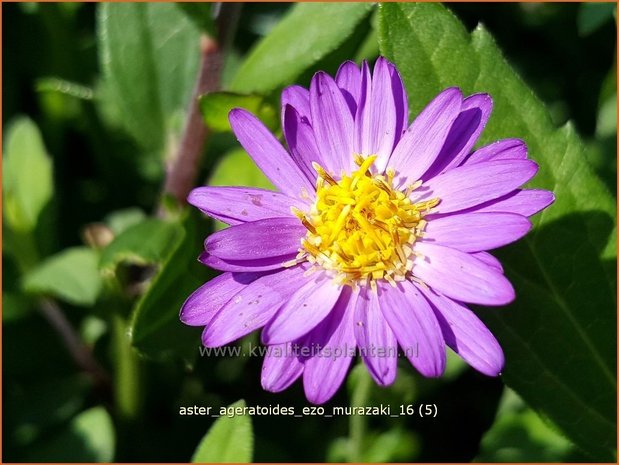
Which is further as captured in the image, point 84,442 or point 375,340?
point 84,442

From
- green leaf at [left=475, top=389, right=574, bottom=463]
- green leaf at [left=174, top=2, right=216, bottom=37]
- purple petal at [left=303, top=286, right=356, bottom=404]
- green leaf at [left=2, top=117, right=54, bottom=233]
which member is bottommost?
green leaf at [left=475, top=389, right=574, bottom=463]

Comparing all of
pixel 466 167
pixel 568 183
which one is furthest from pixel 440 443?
pixel 466 167

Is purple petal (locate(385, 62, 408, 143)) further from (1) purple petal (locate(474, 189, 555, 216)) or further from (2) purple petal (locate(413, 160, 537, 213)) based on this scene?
(1) purple petal (locate(474, 189, 555, 216))

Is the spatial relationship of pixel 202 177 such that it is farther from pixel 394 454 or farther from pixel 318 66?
pixel 394 454

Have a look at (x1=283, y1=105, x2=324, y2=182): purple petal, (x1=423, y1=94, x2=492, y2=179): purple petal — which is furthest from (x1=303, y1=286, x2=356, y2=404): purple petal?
(x1=423, y1=94, x2=492, y2=179): purple petal

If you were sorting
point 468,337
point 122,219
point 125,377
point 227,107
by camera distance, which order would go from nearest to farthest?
point 468,337 → point 227,107 → point 125,377 → point 122,219

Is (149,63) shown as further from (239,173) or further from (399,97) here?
(399,97)

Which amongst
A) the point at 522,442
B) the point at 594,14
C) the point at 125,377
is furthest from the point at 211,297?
the point at 594,14
